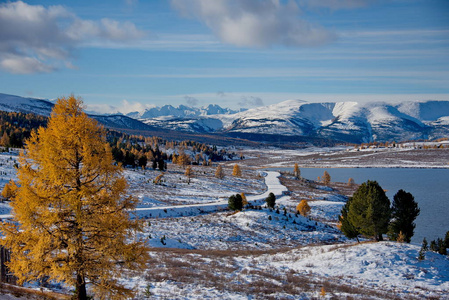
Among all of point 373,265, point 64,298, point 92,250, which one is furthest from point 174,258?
point 373,265

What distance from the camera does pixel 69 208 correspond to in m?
13.0

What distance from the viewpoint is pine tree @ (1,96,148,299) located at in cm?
1253

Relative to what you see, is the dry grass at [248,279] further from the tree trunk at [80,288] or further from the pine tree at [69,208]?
the pine tree at [69,208]

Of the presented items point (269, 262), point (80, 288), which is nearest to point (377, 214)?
point (269, 262)

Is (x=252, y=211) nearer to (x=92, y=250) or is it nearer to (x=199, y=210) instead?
(x=199, y=210)

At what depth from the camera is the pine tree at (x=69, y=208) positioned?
493 inches

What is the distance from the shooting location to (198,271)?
2270 centimetres

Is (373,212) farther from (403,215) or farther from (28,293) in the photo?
(28,293)

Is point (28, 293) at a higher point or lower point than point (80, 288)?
lower

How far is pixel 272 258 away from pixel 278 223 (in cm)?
1994

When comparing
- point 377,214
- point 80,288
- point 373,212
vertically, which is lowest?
point 80,288

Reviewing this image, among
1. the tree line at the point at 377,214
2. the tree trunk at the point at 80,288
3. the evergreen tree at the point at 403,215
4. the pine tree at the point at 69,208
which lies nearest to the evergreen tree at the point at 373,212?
the tree line at the point at 377,214

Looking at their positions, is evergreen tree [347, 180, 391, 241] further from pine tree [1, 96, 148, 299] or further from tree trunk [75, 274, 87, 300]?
tree trunk [75, 274, 87, 300]

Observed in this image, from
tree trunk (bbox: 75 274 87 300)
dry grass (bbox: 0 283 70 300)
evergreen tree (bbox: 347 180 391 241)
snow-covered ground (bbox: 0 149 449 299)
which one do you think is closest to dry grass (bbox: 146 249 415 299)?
snow-covered ground (bbox: 0 149 449 299)
